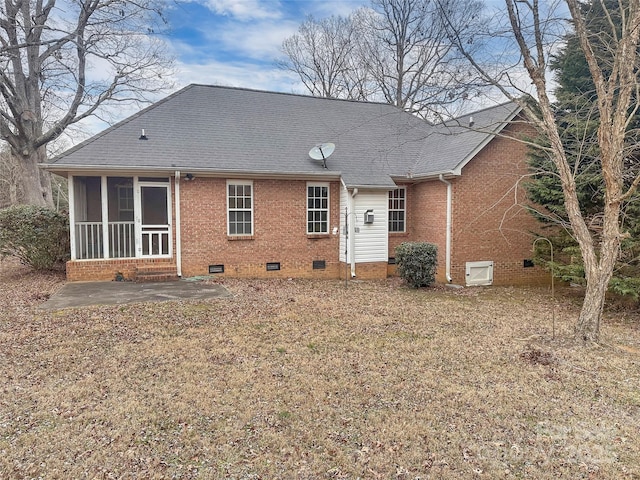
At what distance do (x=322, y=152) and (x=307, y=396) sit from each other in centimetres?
880

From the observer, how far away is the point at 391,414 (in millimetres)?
4027

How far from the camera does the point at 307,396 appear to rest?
437cm

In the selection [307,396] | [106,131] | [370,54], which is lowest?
[307,396]

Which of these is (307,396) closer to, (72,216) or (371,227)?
(371,227)

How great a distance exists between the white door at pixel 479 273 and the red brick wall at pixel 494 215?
0.45 ft

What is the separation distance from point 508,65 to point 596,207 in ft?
14.2

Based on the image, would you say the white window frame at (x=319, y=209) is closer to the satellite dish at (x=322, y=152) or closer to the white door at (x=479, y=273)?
the satellite dish at (x=322, y=152)

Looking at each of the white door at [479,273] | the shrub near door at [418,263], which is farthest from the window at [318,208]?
the white door at [479,273]

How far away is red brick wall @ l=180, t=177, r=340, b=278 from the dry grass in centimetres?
367

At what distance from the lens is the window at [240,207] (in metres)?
11.5

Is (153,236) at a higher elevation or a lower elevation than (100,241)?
higher

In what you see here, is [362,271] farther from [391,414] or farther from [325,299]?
[391,414]

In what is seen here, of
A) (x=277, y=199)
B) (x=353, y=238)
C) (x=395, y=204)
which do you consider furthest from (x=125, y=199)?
(x=395, y=204)

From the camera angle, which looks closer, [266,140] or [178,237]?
[178,237]
